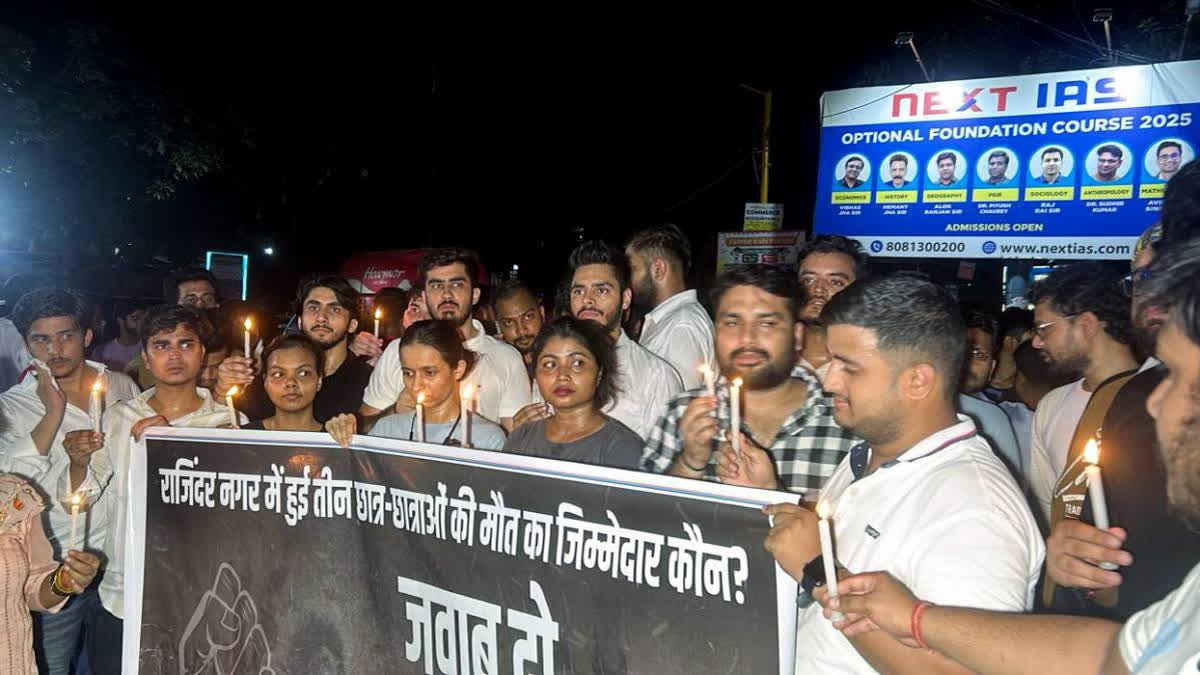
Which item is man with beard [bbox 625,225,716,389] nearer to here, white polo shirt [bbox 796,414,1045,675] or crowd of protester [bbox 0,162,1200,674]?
crowd of protester [bbox 0,162,1200,674]

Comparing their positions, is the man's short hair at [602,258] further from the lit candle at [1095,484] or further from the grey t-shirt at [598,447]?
the lit candle at [1095,484]

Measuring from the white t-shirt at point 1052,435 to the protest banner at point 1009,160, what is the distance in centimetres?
738

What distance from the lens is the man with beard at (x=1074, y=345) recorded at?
4.00m

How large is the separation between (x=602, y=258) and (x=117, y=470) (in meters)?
2.60

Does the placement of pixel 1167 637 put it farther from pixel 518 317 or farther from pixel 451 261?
pixel 518 317

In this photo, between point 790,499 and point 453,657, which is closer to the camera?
point 790,499

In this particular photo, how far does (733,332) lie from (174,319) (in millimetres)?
2809

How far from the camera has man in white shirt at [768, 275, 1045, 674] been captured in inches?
78.0

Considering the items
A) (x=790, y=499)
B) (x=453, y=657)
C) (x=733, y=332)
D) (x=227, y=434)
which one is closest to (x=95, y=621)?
(x=227, y=434)

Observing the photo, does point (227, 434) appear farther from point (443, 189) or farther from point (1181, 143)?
point (443, 189)

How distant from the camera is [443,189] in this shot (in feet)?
95.0

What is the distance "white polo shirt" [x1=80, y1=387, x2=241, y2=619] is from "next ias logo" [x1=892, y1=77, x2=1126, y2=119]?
976 cm

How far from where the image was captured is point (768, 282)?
3439 millimetres

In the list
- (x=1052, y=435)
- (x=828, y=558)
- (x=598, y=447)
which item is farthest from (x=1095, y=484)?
(x=1052, y=435)
